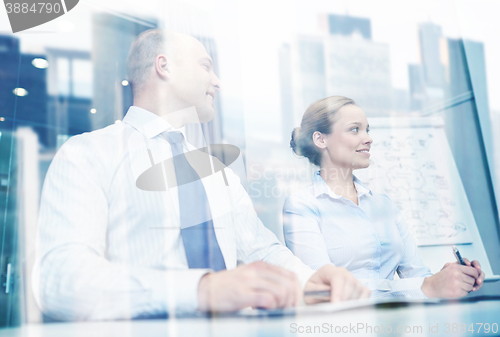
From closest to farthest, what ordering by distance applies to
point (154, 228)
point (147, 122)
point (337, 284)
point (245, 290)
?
point (245, 290) < point (337, 284) < point (154, 228) < point (147, 122)

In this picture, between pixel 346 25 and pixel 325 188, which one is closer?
pixel 325 188

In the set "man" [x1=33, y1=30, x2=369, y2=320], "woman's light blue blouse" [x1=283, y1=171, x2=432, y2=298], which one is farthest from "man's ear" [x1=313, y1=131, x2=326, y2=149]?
"man" [x1=33, y1=30, x2=369, y2=320]

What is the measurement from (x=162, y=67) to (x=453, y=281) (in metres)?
0.97

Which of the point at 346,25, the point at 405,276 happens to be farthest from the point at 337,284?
the point at 346,25

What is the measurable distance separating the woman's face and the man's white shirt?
364 millimetres

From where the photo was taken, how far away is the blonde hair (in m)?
1.21

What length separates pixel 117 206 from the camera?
754 mm

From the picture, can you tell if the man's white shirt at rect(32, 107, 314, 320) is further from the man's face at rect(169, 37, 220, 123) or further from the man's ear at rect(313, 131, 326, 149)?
the man's ear at rect(313, 131, 326, 149)

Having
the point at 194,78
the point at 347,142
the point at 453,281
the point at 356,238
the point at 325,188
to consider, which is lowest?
the point at 453,281

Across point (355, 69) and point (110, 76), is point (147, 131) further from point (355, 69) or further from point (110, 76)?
point (355, 69)

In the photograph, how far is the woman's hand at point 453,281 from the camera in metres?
0.95

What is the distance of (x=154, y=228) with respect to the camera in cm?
78

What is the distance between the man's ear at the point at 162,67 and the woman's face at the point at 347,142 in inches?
22.1

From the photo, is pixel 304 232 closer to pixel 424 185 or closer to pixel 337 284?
pixel 337 284
